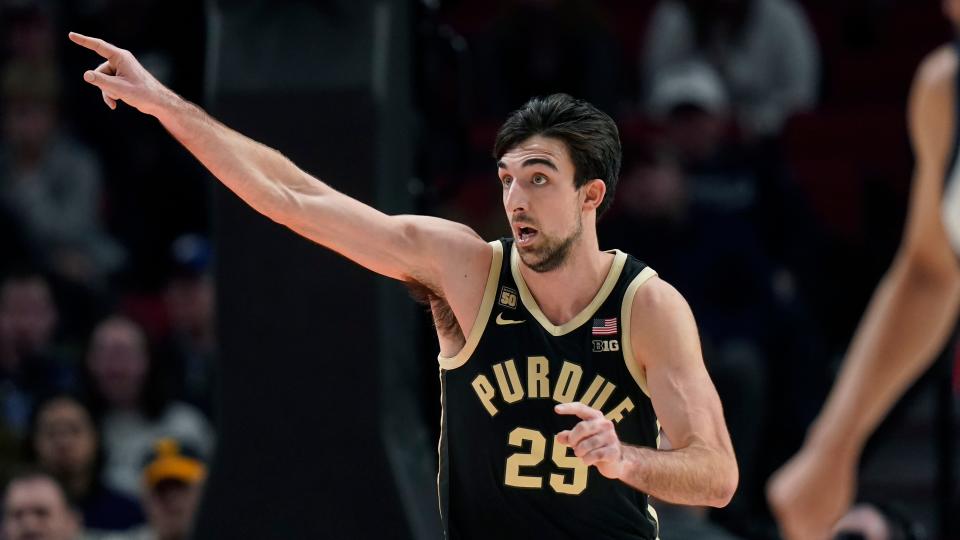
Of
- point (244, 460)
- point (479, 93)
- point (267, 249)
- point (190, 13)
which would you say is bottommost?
point (244, 460)

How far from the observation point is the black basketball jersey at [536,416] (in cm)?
405

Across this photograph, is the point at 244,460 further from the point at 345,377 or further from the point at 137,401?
the point at 137,401

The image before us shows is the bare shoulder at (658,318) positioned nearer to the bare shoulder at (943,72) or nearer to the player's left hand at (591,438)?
the player's left hand at (591,438)

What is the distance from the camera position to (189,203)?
409 inches

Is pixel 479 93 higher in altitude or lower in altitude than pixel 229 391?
higher

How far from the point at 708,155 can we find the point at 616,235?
0.88 m

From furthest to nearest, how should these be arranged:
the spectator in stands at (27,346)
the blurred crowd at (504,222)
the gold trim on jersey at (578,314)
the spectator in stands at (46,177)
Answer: the spectator in stands at (46,177)
the spectator in stands at (27,346)
the blurred crowd at (504,222)
the gold trim on jersey at (578,314)

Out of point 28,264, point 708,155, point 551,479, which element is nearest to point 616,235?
point 708,155

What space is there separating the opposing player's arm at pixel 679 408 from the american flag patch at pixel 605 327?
0.15ft

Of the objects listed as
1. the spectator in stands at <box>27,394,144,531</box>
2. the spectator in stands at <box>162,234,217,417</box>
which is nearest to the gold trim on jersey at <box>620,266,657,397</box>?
the spectator in stands at <box>27,394,144,531</box>

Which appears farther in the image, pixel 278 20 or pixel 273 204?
pixel 278 20

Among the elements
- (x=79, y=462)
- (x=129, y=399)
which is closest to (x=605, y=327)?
(x=79, y=462)

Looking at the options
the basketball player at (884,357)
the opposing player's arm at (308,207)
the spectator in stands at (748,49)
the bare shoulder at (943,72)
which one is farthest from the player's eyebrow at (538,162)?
the spectator in stands at (748,49)

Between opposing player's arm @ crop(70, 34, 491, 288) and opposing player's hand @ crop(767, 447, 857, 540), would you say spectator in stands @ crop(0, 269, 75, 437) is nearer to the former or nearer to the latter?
opposing player's arm @ crop(70, 34, 491, 288)
